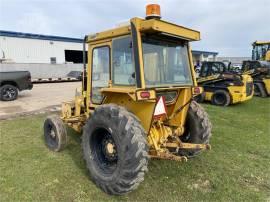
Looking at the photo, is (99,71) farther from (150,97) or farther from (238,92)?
(238,92)

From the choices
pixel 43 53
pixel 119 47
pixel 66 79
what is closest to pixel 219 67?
pixel 119 47

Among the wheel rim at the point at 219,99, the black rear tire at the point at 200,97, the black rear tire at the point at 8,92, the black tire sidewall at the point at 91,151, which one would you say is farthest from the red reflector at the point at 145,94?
the black rear tire at the point at 8,92

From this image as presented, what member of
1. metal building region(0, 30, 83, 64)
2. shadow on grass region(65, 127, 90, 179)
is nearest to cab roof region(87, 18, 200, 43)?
shadow on grass region(65, 127, 90, 179)

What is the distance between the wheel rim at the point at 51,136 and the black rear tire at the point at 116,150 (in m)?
1.25

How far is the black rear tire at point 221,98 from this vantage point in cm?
939

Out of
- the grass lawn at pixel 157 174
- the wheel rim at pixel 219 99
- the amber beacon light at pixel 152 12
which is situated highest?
the amber beacon light at pixel 152 12

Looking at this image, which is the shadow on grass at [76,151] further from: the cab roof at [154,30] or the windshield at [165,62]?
the cab roof at [154,30]

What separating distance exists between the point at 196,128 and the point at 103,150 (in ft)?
4.94

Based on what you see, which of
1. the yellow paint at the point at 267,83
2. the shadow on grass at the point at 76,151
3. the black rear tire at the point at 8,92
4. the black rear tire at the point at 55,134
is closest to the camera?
the shadow on grass at the point at 76,151

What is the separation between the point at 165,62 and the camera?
Answer: 331 cm

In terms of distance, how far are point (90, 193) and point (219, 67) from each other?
8.75 metres

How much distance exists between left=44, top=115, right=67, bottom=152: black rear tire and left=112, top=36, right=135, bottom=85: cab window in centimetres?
157

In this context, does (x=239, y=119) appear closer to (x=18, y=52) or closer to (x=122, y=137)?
(x=122, y=137)

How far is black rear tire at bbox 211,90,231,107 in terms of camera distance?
30.8ft
